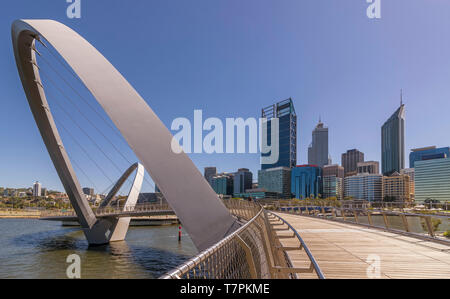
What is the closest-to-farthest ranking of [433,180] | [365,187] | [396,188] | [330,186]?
[433,180] < [396,188] < [365,187] < [330,186]

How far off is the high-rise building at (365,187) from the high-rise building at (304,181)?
1873cm

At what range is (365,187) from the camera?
534ft

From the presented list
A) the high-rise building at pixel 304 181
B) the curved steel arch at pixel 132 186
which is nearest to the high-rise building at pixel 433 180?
the high-rise building at pixel 304 181

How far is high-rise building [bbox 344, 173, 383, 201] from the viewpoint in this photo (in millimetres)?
157000

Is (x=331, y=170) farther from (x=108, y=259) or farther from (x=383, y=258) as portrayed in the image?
(x=383, y=258)

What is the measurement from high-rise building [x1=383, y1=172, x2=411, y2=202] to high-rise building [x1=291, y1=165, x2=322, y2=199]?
107ft

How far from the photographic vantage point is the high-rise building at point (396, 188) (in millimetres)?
144250

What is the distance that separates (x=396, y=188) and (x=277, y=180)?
56849 mm

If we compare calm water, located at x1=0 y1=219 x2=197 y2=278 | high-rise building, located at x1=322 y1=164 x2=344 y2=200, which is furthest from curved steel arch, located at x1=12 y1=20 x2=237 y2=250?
high-rise building, located at x1=322 y1=164 x2=344 y2=200

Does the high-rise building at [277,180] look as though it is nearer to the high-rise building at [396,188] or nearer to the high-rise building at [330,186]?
the high-rise building at [330,186]

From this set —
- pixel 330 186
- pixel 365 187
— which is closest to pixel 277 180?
pixel 330 186

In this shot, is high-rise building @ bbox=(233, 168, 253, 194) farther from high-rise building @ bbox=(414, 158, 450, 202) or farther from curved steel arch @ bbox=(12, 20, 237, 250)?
curved steel arch @ bbox=(12, 20, 237, 250)

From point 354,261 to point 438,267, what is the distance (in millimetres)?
1378
